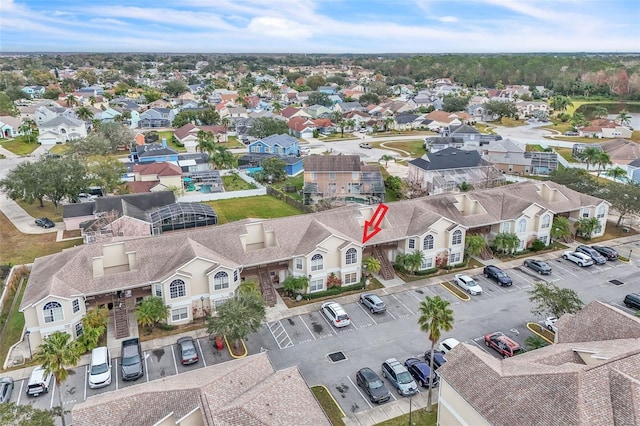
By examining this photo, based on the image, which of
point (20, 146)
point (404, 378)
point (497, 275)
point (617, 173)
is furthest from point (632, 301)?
point (20, 146)

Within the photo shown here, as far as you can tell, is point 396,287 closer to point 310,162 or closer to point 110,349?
point 110,349

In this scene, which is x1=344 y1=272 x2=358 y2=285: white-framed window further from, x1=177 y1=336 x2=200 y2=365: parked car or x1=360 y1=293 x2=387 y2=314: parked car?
x1=177 y1=336 x2=200 y2=365: parked car

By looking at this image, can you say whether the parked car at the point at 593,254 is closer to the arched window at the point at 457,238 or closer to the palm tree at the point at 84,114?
the arched window at the point at 457,238

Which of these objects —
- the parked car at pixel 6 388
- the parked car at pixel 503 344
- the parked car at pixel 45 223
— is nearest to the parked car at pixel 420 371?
the parked car at pixel 503 344

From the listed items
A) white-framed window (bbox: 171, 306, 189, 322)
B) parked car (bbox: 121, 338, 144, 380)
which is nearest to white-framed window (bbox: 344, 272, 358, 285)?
white-framed window (bbox: 171, 306, 189, 322)

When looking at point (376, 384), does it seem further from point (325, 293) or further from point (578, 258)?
point (578, 258)
